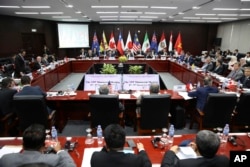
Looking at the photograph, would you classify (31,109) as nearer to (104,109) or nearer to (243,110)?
(104,109)

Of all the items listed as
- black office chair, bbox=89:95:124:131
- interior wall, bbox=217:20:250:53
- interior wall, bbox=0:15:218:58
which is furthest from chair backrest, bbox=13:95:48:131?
interior wall, bbox=217:20:250:53

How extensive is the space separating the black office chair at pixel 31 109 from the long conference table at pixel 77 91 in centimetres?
76

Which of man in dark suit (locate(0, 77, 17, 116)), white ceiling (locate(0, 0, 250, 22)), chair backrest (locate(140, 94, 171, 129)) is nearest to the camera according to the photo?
chair backrest (locate(140, 94, 171, 129))

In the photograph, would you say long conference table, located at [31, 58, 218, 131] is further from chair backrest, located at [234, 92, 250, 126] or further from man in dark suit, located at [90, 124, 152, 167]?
man in dark suit, located at [90, 124, 152, 167]

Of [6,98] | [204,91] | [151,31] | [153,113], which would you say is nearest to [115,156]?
[153,113]

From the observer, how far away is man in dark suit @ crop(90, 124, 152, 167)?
1387mm

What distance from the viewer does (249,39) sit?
12.1 m

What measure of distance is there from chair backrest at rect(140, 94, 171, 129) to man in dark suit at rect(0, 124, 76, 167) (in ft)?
5.58

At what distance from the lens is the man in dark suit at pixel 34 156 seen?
1.39 meters

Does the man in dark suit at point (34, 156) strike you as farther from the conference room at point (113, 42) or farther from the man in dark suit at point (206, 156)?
the man in dark suit at point (206, 156)

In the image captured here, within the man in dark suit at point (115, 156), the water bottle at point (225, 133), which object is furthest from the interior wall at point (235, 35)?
the man in dark suit at point (115, 156)

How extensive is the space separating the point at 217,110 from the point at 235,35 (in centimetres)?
1265

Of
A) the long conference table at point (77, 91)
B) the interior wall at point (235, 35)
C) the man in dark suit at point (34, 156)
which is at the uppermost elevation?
the interior wall at point (235, 35)

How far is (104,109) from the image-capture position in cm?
312
